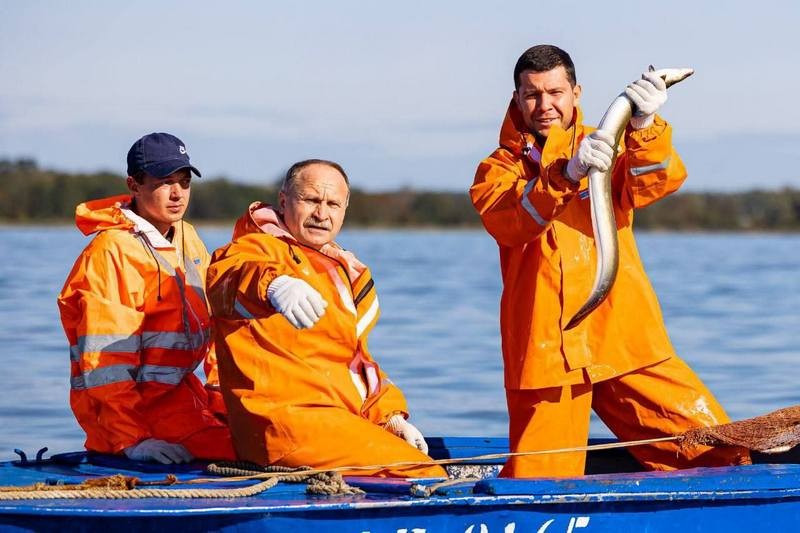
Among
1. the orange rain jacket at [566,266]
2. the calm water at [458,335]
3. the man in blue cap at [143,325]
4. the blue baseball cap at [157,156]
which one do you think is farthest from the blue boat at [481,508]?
the calm water at [458,335]

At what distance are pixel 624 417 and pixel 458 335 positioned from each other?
11.6 meters

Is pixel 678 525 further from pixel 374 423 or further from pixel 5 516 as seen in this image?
pixel 5 516

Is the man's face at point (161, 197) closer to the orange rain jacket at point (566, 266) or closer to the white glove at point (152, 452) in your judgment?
the white glove at point (152, 452)

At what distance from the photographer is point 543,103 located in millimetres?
5285

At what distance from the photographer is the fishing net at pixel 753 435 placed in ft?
17.2

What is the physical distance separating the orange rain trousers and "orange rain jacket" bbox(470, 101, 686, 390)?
86 millimetres

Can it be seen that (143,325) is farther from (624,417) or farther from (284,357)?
(624,417)

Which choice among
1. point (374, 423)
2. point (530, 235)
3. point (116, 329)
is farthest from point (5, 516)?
point (530, 235)

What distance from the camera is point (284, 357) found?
5152 millimetres

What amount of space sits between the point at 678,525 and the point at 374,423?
127cm

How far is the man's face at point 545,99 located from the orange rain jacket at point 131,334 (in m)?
1.67

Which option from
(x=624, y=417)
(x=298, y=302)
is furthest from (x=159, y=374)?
(x=624, y=417)

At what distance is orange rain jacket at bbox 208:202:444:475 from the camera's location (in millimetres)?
5125

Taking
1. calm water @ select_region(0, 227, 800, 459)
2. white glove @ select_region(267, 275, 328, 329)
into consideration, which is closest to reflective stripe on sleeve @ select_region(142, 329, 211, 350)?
white glove @ select_region(267, 275, 328, 329)
